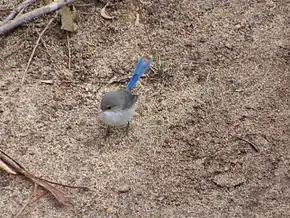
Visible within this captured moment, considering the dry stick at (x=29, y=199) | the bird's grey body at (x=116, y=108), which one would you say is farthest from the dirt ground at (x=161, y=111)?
the bird's grey body at (x=116, y=108)

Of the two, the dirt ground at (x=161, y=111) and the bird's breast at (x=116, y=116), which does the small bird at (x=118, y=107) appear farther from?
the dirt ground at (x=161, y=111)

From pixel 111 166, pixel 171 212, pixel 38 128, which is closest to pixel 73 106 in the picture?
pixel 38 128

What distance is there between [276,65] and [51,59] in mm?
1614

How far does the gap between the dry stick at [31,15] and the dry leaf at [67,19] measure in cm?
5

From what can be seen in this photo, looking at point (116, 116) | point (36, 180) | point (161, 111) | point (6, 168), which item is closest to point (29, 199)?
point (36, 180)

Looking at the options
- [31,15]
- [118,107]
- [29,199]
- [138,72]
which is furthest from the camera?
[31,15]

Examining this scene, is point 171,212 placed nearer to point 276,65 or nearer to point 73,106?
point 73,106

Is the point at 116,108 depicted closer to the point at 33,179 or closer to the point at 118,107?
the point at 118,107

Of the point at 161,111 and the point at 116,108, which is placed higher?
the point at 116,108

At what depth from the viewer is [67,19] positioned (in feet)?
12.7

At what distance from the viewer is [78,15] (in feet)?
13.1

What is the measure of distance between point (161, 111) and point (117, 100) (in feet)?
1.11

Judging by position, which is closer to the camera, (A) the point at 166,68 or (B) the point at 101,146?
(B) the point at 101,146

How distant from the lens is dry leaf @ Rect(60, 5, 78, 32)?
3863 mm
